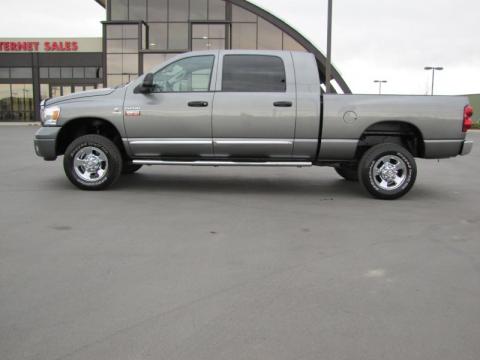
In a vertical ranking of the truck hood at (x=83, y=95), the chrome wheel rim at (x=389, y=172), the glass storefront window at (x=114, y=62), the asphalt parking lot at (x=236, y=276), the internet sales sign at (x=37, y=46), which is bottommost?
the asphalt parking lot at (x=236, y=276)

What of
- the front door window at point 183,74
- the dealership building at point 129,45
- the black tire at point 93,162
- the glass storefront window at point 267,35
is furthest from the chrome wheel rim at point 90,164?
the glass storefront window at point 267,35

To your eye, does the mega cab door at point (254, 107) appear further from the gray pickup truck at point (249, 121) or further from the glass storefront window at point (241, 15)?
the glass storefront window at point (241, 15)

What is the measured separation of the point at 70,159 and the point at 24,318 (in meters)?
4.46

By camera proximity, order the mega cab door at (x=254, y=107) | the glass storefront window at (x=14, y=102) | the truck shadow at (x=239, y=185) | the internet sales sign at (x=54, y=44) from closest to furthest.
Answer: the mega cab door at (x=254, y=107) < the truck shadow at (x=239, y=185) < the internet sales sign at (x=54, y=44) < the glass storefront window at (x=14, y=102)

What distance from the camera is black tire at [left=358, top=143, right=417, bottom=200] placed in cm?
711

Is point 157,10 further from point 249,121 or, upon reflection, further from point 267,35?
point 249,121

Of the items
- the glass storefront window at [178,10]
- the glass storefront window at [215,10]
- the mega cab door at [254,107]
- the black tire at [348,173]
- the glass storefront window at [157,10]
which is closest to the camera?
the mega cab door at [254,107]

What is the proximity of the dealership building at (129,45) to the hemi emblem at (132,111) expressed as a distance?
35702 mm

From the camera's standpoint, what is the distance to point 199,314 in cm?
324

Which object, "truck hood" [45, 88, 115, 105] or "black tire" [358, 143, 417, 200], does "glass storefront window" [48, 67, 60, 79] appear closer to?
"truck hood" [45, 88, 115, 105]

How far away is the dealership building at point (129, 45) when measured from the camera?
42.0 meters

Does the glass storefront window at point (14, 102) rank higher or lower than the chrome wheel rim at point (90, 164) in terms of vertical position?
higher

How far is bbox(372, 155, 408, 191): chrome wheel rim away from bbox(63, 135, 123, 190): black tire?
145 inches

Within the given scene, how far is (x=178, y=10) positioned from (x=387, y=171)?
131ft
